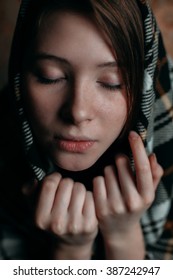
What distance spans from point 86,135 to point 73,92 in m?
0.08

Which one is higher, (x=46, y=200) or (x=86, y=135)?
(x=86, y=135)

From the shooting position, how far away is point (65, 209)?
70cm

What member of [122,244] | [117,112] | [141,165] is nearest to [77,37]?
[117,112]

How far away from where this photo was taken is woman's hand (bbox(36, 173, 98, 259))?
70 cm

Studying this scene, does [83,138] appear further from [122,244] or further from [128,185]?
[122,244]

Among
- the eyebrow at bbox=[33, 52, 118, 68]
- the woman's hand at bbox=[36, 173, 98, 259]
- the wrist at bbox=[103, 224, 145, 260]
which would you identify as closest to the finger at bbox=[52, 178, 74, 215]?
the woman's hand at bbox=[36, 173, 98, 259]

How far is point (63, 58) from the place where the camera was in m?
0.62

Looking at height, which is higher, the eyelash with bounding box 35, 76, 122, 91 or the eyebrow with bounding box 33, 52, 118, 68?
the eyebrow with bounding box 33, 52, 118, 68

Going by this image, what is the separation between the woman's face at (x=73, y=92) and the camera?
2.01ft

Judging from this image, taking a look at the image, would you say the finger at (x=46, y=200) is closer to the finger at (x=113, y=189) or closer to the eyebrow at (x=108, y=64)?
the finger at (x=113, y=189)

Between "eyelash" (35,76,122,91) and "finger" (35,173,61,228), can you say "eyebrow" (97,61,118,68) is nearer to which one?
"eyelash" (35,76,122,91)

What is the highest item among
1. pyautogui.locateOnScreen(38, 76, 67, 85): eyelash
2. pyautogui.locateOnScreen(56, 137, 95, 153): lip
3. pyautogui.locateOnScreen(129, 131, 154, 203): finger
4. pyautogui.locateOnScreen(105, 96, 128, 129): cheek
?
pyautogui.locateOnScreen(38, 76, 67, 85): eyelash

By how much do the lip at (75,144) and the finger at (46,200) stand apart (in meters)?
0.07

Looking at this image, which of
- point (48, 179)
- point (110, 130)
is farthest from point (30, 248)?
point (110, 130)
